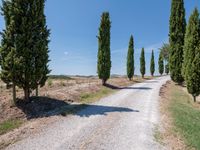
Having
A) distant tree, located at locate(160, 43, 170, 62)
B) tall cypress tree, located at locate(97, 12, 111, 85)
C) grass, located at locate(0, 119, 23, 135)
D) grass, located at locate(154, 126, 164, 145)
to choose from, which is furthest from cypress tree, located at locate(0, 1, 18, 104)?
distant tree, located at locate(160, 43, 170, 62)

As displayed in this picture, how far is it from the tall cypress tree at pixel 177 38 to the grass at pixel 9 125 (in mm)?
26235

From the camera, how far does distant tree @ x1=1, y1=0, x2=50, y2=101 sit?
15141 mm

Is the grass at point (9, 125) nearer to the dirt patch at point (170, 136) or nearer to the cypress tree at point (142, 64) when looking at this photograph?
the dirt patch at point (170, 136)

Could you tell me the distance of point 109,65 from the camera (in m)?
34.3

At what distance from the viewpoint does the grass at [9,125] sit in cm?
1176

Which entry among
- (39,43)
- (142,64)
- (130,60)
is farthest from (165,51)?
(39,43)

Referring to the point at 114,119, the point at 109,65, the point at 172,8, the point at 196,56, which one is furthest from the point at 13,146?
the point at 172,8

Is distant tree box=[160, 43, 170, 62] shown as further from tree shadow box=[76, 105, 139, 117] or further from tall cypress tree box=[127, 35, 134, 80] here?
tree shadow box=[76, 105, 139, 117]

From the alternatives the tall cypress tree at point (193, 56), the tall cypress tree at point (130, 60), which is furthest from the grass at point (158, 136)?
the tall cypress tree at point (130, 60)

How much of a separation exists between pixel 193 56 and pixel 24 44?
1513 centimetres

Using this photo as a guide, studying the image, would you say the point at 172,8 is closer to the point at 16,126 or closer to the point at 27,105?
the point at 27,105

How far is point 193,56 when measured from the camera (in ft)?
75.9

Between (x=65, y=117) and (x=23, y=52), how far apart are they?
5148 mm

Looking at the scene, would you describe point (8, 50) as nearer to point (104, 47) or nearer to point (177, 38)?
point (104, 47)
